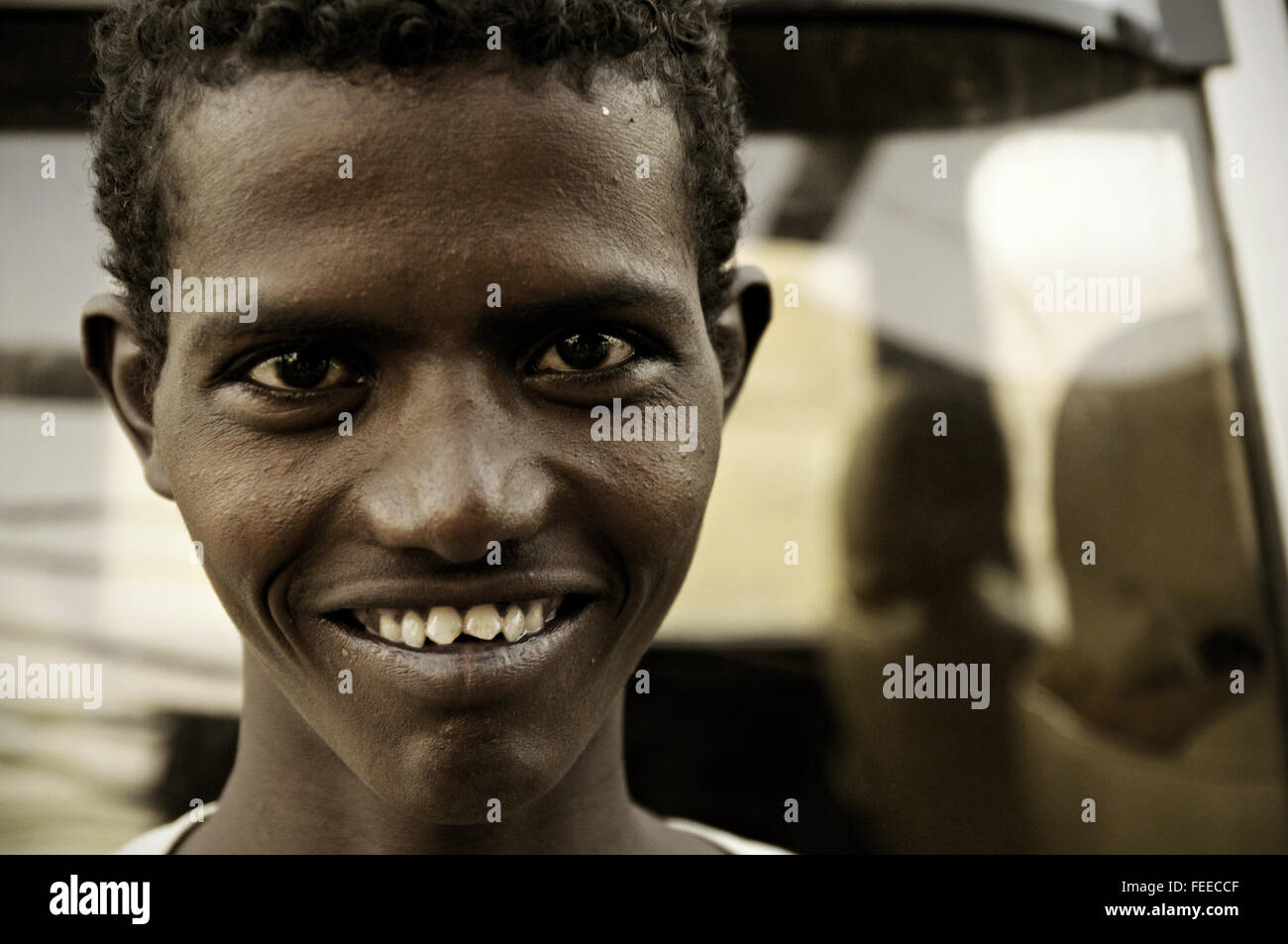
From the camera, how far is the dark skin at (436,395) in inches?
37.2

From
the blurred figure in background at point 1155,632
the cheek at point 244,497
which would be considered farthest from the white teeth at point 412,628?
the blurred figure in background at point 1155,632

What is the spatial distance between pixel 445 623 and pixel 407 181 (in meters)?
0.40

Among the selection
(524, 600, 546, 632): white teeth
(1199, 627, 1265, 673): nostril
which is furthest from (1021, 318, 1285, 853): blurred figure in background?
(524, 600, 546, 632): white teeth

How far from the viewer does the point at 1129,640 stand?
7.18 feet

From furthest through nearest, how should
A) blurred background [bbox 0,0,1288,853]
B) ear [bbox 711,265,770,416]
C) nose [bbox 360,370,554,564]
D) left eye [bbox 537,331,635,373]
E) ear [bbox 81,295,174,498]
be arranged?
blurred background [bbox 0,0,1288,853] < ear [bbox 711,265,770,416] < ear [bbox 81,295,174,498] < left eye [bbox 537,331,635,373] < nose [bbox 360,370,554,564]

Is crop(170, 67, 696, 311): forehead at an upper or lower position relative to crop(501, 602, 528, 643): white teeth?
upper

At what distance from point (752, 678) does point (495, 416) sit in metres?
1.29

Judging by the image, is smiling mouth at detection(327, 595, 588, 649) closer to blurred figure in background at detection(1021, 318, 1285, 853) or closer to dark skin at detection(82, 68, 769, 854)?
dark skin at detection(82, 68, 769, 854)

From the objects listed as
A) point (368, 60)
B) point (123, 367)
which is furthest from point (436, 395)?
point (123, 367)

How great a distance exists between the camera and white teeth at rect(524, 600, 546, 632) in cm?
103

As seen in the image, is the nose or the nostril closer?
the nose

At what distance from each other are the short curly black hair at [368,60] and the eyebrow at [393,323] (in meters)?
0.14

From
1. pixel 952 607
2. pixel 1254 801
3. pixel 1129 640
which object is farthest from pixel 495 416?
pixel 1254 801
